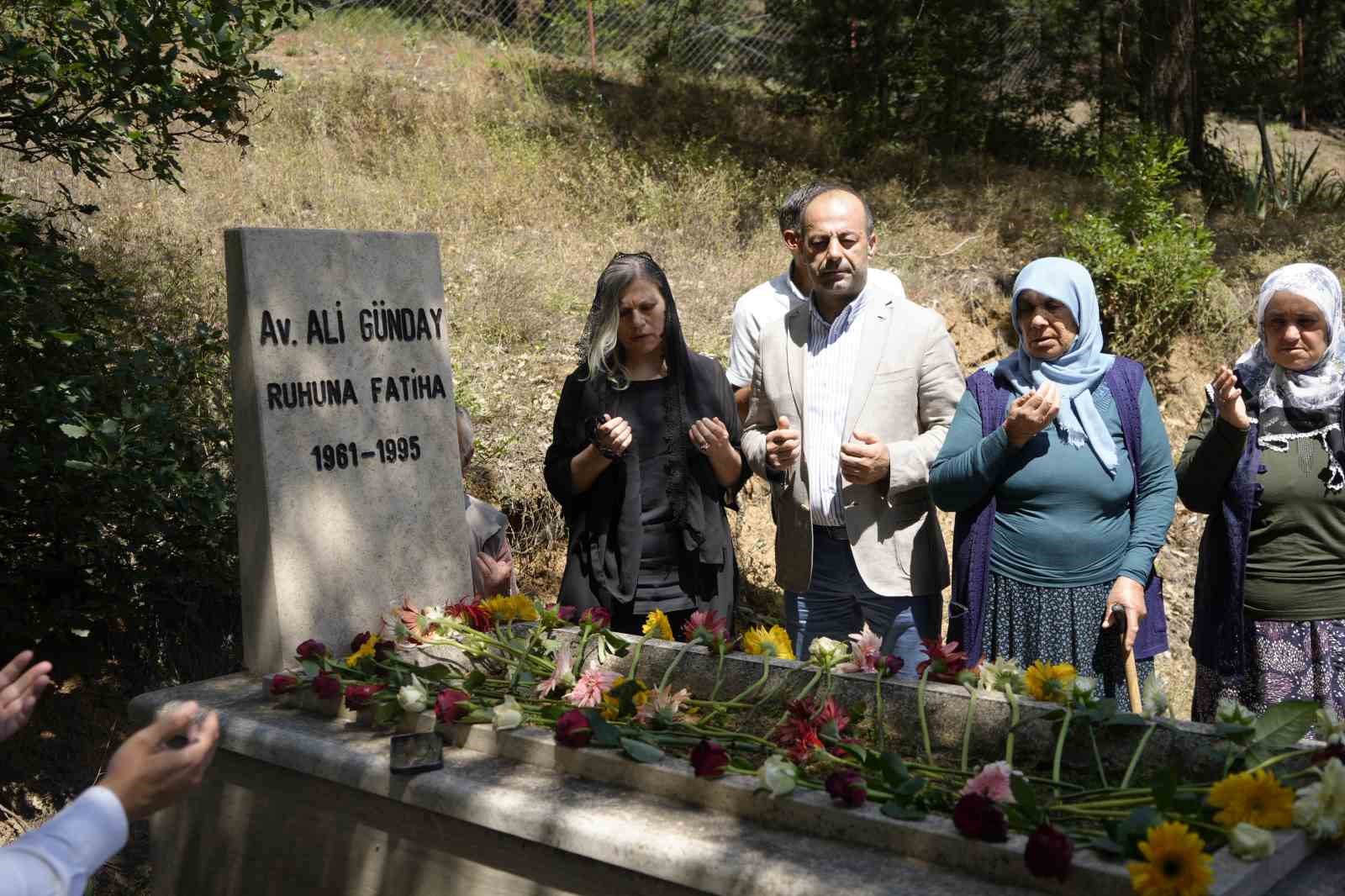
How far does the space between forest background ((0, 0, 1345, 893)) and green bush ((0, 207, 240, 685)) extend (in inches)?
0.7

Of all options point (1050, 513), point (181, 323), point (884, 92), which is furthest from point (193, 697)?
point (884, 92)

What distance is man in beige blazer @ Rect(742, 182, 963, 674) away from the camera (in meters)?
3.56

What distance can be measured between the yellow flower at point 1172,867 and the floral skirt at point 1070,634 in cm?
143

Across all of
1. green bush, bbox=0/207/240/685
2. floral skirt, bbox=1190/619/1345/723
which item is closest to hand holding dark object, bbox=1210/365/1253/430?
floral skirt, bbox=1190/619/1345/723

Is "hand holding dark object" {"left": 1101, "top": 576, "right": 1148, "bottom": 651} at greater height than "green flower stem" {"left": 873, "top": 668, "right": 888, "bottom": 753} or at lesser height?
greater

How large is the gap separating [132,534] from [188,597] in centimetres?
73

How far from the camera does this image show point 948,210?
1047cm

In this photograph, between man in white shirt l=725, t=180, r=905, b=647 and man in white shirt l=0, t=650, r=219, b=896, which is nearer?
man in white shirt l=0, t=650, r=219, b=896

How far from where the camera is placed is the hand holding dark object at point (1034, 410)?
308cm

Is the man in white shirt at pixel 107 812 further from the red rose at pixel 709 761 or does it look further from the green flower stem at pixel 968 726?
the green flower stem at pixel 968 726

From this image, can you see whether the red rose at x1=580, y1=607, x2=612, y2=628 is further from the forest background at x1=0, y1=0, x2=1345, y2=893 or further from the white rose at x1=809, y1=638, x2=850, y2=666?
the forest background at x1=0, y1=0, x2=1345, y2=893

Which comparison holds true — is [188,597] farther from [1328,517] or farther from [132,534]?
[1328,517]

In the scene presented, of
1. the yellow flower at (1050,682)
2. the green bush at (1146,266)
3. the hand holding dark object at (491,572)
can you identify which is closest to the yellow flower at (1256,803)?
the yellow flower at (1050,682)

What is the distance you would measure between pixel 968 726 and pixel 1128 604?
860 mm
